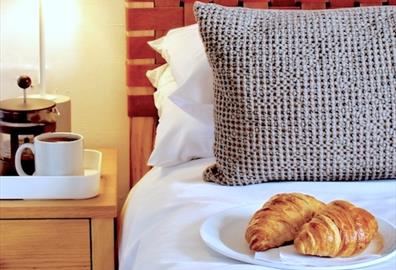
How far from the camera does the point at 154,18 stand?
205cm

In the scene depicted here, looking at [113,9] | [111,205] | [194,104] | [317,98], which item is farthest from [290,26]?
[113,9]

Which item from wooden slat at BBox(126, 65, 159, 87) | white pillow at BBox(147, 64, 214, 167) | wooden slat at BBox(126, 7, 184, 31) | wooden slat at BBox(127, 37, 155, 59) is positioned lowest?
white pillow at BBox(147, 64, 214, 167)

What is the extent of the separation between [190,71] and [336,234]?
0.72m

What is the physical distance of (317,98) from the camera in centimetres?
156

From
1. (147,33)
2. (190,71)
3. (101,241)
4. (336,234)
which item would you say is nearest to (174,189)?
(101,241)

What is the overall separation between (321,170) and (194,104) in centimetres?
34

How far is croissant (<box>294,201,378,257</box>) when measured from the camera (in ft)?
3.92

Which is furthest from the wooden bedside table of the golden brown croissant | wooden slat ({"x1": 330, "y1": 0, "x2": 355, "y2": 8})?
wooden slat ({"x1": 330, "y1": 0, "x2": 355, "y2": 8})

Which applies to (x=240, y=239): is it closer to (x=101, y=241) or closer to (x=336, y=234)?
(x=336, y=234)

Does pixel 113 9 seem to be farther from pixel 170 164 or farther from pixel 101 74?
pixel 170 164

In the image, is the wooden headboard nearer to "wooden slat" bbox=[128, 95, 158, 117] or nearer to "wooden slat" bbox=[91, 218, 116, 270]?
"wooden slat" bbox=[128, 95, 158, 117]

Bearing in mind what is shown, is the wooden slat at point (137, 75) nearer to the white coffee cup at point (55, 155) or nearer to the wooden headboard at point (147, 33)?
the wooden headboard at point (147, 33)

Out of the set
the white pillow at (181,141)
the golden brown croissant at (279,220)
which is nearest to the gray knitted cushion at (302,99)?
the white pillow at (181,141)

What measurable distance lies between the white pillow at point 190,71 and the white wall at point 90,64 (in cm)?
24
